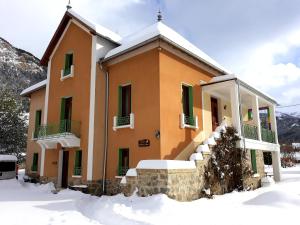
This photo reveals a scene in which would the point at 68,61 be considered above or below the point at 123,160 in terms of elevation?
above

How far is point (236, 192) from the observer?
13.3 meters

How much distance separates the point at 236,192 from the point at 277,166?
293 inches

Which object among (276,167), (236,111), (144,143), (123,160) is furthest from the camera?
(276,167)

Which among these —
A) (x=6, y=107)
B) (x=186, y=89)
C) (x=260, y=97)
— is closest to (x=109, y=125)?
(x=186, y=89)

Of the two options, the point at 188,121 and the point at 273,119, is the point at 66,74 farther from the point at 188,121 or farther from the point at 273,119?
the point at 273,119

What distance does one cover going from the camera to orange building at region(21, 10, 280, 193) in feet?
42.5

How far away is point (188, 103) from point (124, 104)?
329 cm

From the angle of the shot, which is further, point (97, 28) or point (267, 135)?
point (267, 135)

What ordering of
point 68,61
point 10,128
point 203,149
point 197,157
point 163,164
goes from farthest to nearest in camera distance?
point 10,128
point 68,61
point 203,149
point 197,157
point 163,164

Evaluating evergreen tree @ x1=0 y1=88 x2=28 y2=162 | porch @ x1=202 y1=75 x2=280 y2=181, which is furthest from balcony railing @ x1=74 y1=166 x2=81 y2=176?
evergreen tree @ x1=0 y1=88 x2=28 y2=162

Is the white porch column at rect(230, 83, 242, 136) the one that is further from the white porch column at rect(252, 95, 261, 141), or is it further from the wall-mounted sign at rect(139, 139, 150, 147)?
the wall-mounted sign at rect(139, 139, 150, 147)

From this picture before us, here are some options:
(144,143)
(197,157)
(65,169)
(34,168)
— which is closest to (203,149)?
(197,157)

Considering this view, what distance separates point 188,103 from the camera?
14672 millimetres

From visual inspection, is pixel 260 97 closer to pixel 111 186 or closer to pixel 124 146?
pixel 124 146
